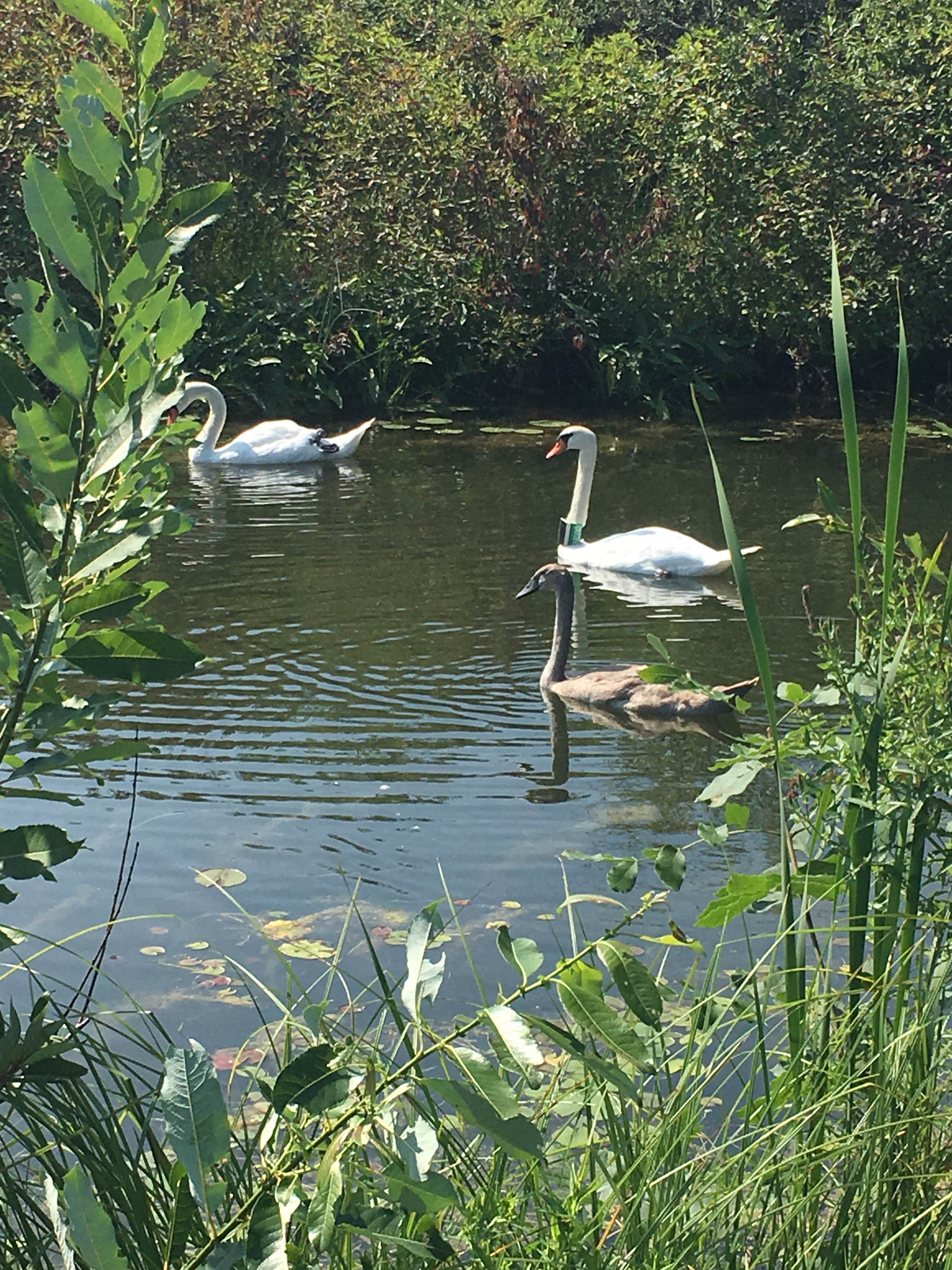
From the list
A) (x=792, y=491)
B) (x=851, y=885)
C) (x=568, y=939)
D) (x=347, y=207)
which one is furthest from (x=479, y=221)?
(x=851, y=885)

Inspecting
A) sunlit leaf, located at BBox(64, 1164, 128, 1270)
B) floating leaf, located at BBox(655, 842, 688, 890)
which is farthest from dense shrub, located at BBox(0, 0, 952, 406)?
sunlit leaf, located at BBox(64, 1164, 128, 1270)

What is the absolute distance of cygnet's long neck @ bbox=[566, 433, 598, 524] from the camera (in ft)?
35.4

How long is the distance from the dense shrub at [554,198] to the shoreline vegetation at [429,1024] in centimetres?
1539

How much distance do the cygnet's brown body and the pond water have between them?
0.16 meters

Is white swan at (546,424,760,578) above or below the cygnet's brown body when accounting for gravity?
above

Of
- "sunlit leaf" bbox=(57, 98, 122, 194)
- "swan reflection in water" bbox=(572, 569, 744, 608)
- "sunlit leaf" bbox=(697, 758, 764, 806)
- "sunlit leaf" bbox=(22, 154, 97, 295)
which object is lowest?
"swan reflection in water" bbox=(572, 569, 744, 608)

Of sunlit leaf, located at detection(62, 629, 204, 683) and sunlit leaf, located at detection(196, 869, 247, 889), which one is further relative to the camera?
sunlit leaf, located at detection(196, 869, 247, 889)

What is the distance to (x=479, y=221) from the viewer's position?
62.5 ft

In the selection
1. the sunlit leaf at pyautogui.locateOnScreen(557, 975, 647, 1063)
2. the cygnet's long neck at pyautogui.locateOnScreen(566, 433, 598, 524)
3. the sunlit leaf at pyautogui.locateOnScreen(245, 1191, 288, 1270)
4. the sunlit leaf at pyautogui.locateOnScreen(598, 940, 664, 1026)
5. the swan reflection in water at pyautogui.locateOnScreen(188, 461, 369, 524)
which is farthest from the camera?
the swan reflection in water at pyautogui.locateOnScreen(188, 461, 369, 524)

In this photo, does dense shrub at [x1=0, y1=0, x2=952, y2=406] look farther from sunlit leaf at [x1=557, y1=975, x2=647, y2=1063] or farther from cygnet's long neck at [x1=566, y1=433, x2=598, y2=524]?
sunlit leaf at [x1=557, y1=975, x2=647, y2=1063]

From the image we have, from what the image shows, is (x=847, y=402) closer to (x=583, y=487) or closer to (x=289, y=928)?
(x=289, y=928)

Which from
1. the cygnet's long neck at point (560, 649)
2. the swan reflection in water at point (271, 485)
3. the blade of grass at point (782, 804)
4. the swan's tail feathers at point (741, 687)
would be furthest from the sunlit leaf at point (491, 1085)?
the swan reflection in water at point (271, 485)

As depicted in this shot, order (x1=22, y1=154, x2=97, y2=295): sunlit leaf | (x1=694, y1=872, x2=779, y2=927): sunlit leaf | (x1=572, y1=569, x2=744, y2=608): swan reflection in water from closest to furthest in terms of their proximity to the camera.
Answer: (x1=22, y1=154, x2=97, y2=295): sunlit leaf < (x1=694, y1=872, x2=779, y2=927): sunlit leaf < (x1=572, y1=569, x2=744, y2=608): swan reflection in water

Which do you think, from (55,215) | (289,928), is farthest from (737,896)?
(289,928)
